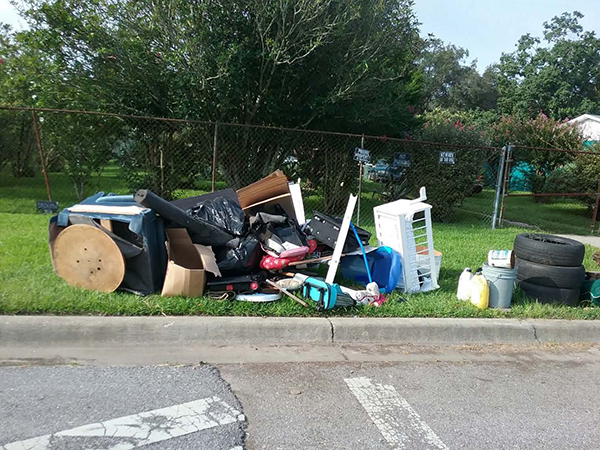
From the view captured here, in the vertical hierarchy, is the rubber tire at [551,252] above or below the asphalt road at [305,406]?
above

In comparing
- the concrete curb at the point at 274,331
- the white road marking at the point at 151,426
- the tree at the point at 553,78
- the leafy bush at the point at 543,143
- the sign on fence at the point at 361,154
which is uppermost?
the tree at the point at 553,78

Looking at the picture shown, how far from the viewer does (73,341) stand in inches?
159

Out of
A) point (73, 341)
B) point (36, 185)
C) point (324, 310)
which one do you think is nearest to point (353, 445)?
point (324, 310)

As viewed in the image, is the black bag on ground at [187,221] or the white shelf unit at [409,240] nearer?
the black bag on ground at [187,221]

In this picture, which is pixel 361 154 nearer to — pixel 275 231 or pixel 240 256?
pixel 275 231

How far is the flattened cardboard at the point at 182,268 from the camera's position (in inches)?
180

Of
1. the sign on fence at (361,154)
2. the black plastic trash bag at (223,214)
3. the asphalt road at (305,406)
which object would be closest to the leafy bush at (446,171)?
the sign on fence at (361,154)

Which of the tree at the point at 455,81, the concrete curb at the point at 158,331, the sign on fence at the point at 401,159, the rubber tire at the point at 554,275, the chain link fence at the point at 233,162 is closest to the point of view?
the concrete curb at the point at 158,331

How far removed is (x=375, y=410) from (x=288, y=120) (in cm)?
874

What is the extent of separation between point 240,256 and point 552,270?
3.60 m

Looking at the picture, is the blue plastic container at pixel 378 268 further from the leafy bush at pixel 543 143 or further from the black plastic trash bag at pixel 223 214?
the leafy bush at pixel 543 143

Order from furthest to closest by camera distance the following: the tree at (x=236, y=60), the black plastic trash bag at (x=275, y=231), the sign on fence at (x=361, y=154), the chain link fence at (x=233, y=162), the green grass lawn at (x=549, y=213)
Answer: the green grass lawn at (x=549, y=213), the chain link fence at (x=233, y=162), the sign on fence at (x=361, y=154), the tree at (x=236, y=60), the black plastic trash bag at (x=275, y=231)

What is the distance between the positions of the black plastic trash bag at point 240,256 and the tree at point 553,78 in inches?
1677

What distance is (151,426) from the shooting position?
2.86 metres
